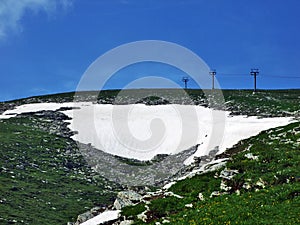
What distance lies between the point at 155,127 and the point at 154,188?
39.5 metres

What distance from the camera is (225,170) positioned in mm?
31656

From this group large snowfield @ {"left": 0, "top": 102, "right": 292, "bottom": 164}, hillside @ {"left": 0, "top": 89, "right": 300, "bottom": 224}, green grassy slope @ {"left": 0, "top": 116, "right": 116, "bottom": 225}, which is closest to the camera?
hillside @ {"left": 0, "top": 89, "right": 300, "bottom": 224}

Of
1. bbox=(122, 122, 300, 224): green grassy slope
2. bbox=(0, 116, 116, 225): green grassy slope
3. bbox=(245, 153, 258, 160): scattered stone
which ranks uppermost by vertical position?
bbox=(245, 153, 258, 160): scattered stone

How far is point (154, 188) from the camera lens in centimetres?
4722

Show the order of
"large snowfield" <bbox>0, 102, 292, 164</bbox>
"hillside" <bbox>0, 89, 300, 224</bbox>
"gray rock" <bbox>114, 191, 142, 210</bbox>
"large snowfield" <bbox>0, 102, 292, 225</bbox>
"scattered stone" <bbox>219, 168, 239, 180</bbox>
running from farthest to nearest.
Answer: "large snowfield" <bbox>0, 102, 292, 164</bbox>, "large snowfield" <bbox>0, 102, 292, 225</bbox>, "gray rock" <bbox>114, 191, 142, 210</bbox>, "scattered stone" <bbox>219, 168, 239, 180</bbox>, "hillside" <bbox>0, 89, 300, 224</bbox>

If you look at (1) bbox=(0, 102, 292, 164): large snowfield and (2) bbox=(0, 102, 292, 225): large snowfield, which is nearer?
(2) bbox=(0, 102, 292, 225): large snowfield

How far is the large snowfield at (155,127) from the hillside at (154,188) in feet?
16.8

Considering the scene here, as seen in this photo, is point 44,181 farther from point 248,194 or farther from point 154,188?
point 248,194

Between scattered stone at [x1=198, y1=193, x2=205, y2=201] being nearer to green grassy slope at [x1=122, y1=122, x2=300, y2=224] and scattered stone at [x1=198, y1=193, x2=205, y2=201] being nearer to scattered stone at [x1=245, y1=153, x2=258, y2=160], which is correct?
green grassy slope at [x1=122, y1=122, x2=300, y2=224]

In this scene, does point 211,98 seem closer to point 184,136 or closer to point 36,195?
point 184,136

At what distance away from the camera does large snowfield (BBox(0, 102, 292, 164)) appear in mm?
63281

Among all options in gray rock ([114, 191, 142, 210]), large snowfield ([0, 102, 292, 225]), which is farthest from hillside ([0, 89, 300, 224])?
large snowfield ([0, 102, 292, 225])

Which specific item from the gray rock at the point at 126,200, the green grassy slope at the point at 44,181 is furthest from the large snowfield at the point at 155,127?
the gray rock at the point at 126,200

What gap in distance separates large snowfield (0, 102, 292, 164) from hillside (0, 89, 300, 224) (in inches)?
202
